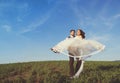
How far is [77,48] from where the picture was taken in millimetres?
18641

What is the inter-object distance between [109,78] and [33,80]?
403 cm

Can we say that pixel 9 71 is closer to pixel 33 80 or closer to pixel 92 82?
pixel 33 80

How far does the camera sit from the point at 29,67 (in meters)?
25.9

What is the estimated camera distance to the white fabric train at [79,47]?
18422 mm

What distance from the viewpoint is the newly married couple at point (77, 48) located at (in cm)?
1839

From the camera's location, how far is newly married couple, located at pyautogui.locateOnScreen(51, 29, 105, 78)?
18391mm

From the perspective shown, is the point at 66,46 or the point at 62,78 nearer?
the point at 62,78

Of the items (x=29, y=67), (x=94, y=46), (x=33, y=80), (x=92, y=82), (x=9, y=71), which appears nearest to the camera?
(x=92, y=82)

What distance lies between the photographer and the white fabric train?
18422 mm

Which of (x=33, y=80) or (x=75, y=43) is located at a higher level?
(x=75, y=43)

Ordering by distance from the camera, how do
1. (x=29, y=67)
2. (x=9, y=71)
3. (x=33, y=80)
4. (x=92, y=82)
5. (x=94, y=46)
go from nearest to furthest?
1. (x=92, y=82)
2. (x=33, y=80)
3. (x=94, y=46)
4. (x=9, y=71)
5. (x=29, y=67)

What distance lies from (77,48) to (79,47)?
0.45ft

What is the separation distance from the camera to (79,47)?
1869cm

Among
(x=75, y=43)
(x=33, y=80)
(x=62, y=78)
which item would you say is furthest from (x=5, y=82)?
(x=75, y=43)
